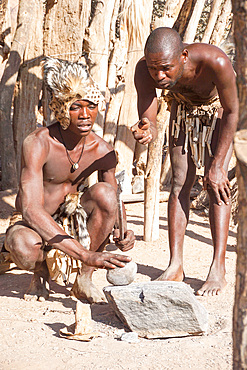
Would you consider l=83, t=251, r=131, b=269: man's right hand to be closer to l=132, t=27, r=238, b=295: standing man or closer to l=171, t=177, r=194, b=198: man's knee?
l=132, t=27, r=238, b=295: standing man

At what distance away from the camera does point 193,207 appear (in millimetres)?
6766

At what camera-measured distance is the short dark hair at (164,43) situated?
3547 mm

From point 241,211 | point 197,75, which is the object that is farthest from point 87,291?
point 241,211

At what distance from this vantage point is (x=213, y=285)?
153 inches

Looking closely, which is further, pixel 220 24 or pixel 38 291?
pixel 220 24

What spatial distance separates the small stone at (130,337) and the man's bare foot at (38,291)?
2.81 ft

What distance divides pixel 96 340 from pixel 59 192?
1.18 meters

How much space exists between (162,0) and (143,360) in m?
12.0

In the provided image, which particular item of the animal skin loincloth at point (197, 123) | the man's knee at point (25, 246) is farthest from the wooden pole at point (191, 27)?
the man's knee at point (25, 246)

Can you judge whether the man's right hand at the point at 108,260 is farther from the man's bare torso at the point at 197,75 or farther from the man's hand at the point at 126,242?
the man's bare torso at the point at 197,75

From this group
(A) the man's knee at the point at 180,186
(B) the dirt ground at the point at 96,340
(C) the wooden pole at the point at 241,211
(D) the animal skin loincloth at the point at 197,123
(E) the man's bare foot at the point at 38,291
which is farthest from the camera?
(A) the man's knee at the point at 180,186

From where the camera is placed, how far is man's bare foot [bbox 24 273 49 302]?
12.2ft

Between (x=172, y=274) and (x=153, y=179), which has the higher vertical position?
(x=153, y=179)

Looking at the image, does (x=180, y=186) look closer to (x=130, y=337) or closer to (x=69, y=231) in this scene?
(x=69, y=231)
